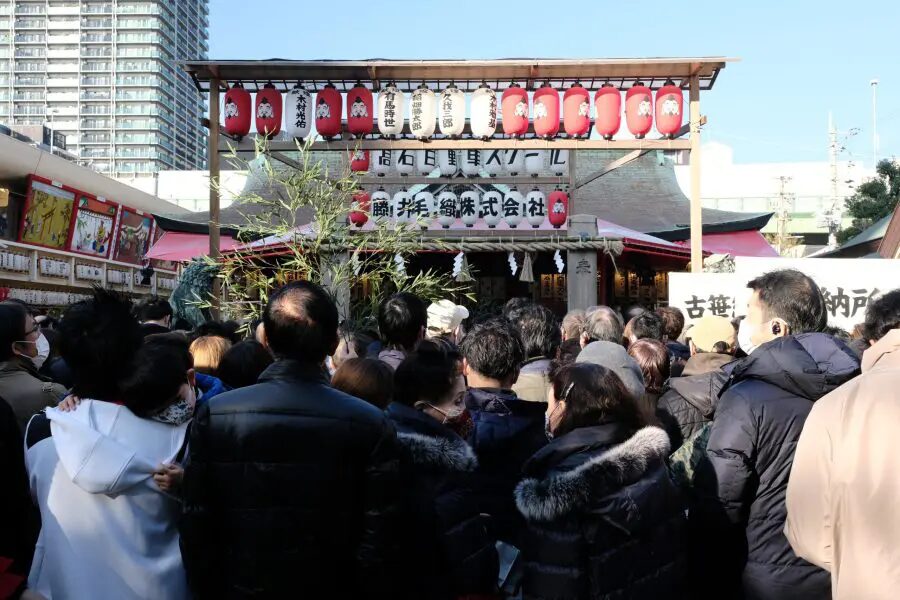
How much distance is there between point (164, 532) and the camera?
2.44m

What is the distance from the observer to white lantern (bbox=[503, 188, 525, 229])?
1285 centimetres

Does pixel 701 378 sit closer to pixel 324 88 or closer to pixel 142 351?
pixel 142 351

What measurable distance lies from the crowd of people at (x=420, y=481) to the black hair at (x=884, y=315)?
370 millimetres

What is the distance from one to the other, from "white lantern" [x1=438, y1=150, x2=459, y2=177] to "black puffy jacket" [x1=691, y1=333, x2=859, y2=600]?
11.0 metres

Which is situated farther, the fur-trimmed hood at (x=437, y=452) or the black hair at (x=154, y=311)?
the black hair at (x=154, y=311)

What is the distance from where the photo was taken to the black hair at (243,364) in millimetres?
3744

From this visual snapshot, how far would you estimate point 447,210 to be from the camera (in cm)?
1285

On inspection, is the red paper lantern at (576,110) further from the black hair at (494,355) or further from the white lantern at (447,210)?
the black hair at (494,355)

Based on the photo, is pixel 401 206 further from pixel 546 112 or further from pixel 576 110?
pixel 576 110

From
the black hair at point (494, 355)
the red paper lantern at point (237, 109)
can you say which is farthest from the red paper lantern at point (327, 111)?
the black hair at point (494, 355)

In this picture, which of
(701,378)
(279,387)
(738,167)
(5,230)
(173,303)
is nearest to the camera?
(279,387)

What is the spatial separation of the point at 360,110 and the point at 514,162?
11.2 feet

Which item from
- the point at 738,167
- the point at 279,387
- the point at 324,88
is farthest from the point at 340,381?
the point at 738,167

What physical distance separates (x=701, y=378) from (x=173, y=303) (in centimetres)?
715
